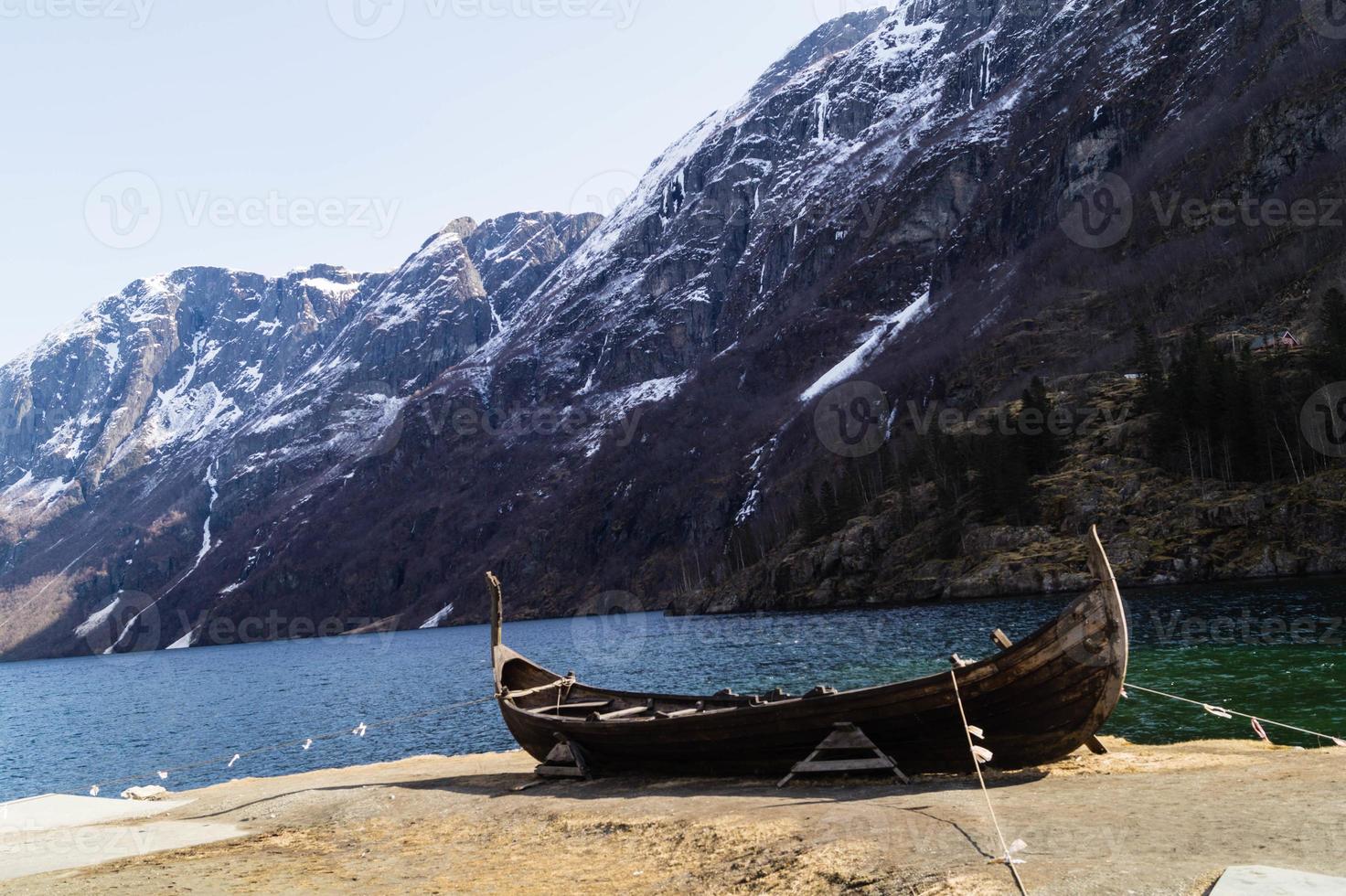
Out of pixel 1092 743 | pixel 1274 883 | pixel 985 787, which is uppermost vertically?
pixel 1274 883

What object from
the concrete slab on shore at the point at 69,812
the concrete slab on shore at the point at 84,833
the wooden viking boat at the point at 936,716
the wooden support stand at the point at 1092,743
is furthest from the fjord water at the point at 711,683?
the wooden viking boat at the point at 936,716

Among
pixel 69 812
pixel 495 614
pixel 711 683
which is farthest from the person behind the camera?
pixel 711 683

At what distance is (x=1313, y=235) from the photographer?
140 metres

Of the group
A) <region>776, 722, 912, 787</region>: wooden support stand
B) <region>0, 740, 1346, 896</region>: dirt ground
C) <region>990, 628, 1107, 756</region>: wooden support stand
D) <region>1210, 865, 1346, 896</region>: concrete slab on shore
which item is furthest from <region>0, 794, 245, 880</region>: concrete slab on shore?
<region>1210, 865, 1346, 896</region>: concrete slab on shore

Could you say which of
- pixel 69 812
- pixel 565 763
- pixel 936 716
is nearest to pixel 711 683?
pixel 565 763

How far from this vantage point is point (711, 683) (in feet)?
167

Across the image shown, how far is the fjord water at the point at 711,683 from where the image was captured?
3064 centimetres

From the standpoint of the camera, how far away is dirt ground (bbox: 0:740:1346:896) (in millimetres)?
11016

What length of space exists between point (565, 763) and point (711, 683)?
94.2ft

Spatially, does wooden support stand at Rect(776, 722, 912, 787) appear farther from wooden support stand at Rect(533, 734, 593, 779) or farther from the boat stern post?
the boat stern post

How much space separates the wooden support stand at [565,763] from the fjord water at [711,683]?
566 inches

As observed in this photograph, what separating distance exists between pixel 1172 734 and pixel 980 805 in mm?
A: 12450

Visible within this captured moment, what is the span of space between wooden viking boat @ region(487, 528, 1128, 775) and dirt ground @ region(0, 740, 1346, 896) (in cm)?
59

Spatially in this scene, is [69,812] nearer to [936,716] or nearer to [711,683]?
[936,716]
